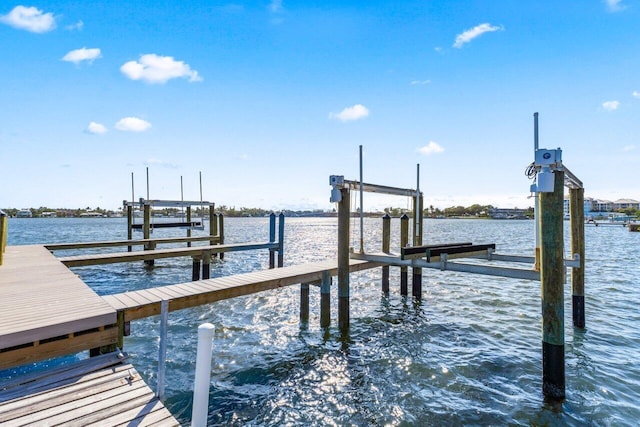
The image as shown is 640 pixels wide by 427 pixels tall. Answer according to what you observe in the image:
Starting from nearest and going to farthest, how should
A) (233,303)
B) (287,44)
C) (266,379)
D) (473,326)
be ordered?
(266,379), (473,326), (233,303), (287,44)

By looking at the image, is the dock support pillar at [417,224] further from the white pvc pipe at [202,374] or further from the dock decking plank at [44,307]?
the white pvc pipe at [202,374]

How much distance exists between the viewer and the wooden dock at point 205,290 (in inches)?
202

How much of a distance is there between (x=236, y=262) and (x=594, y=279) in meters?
17.0

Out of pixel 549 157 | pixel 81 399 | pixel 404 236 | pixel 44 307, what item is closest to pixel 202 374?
pixel 81 399

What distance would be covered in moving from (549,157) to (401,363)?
4261 millimetres

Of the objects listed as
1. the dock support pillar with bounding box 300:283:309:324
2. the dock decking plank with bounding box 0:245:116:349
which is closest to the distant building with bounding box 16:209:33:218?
the dock decking plank with bounding box 0:245:116:349

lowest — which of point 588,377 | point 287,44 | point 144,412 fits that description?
point 588,377

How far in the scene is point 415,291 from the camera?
10.9 m

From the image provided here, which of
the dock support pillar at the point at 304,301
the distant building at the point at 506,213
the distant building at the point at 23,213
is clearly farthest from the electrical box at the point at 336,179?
the distant building at the point at 23,213

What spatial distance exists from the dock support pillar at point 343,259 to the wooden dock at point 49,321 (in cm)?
471

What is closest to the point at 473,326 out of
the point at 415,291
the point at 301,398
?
the point at 415,291

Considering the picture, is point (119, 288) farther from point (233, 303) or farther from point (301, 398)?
point (301, 398)

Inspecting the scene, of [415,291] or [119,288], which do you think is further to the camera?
[119,288]

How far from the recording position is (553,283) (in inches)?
193
